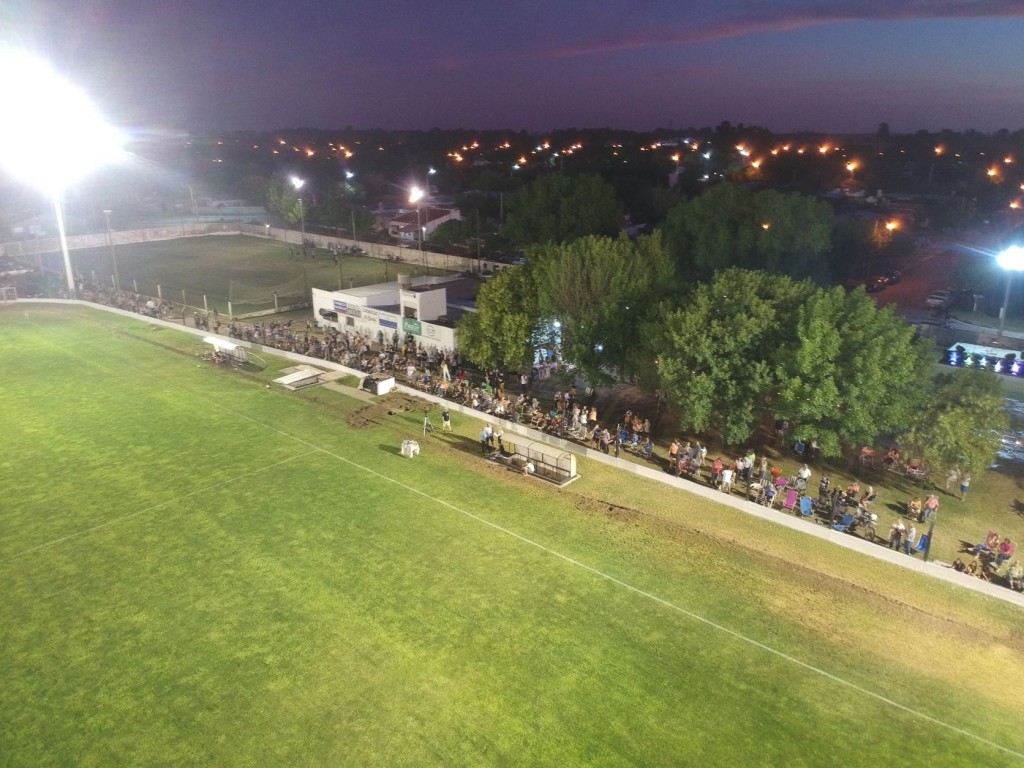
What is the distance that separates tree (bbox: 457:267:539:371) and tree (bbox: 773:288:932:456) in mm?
11677

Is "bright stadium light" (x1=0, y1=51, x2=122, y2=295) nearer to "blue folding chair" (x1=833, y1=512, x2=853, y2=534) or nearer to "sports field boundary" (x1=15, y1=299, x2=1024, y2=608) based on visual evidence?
"sports field boundary" (x1=15, y1=299, x2=1024, y2=608)

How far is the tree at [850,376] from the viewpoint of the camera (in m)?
21.4

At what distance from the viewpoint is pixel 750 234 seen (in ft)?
150

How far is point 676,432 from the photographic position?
27.4m

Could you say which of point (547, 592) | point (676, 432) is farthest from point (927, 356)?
point (547, 592)

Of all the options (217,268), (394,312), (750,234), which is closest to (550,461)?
(394,312)

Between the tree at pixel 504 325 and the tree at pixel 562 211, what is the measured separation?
29.8 metres

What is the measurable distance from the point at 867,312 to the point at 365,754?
1955cm

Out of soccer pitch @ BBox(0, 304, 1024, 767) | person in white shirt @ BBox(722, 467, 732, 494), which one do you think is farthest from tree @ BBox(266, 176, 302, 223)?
person in white shirt @ BBox(722, 467, 732, 494)

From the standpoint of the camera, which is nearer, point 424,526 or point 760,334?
point 424,526

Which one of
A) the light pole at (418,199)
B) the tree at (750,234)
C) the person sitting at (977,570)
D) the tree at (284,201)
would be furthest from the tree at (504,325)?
the tree at (284,201)

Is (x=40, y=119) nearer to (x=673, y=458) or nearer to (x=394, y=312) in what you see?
(x=394, y=312)

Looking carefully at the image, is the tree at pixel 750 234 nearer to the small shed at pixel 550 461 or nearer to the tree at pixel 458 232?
the tree at pixel 458 232

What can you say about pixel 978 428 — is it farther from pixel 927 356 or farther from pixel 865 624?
pixel 865 624
